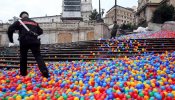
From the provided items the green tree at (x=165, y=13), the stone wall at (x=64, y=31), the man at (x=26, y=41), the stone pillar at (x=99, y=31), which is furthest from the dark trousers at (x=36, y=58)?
the stone wall at (x=64, y=31)

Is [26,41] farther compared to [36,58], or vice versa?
[36,58]

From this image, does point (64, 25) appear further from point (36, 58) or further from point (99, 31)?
point (36, 58)

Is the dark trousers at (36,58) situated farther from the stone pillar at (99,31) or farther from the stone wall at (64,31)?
the stone wall at (64,31)

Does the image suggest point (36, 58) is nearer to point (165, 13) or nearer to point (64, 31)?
point (165, 13)

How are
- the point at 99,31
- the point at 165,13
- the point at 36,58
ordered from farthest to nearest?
the point at 165,13 < the point at 99,31 < the point at 36,58

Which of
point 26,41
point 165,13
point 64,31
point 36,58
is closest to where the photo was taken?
point 26,41

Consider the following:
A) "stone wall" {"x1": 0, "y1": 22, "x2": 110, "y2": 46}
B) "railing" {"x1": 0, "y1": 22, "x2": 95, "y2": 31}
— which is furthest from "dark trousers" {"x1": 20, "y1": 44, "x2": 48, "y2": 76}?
"railing" {"x1": 0, "y1": 22, "x2": 95, "y2": 31}

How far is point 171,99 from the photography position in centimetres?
439

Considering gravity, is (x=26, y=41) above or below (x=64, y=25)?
→ below

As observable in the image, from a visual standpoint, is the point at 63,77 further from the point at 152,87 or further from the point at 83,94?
the point at 152,87

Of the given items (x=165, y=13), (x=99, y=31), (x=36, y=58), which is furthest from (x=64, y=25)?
(x=36, y=58)

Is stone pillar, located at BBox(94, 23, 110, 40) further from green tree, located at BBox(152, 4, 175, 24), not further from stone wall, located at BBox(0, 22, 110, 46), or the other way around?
green tree, located at BBox(152, 4, 175, 24)

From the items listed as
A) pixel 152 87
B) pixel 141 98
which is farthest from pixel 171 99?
pixel 152 87

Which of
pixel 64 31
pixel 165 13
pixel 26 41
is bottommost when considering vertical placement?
pixel 26 41
